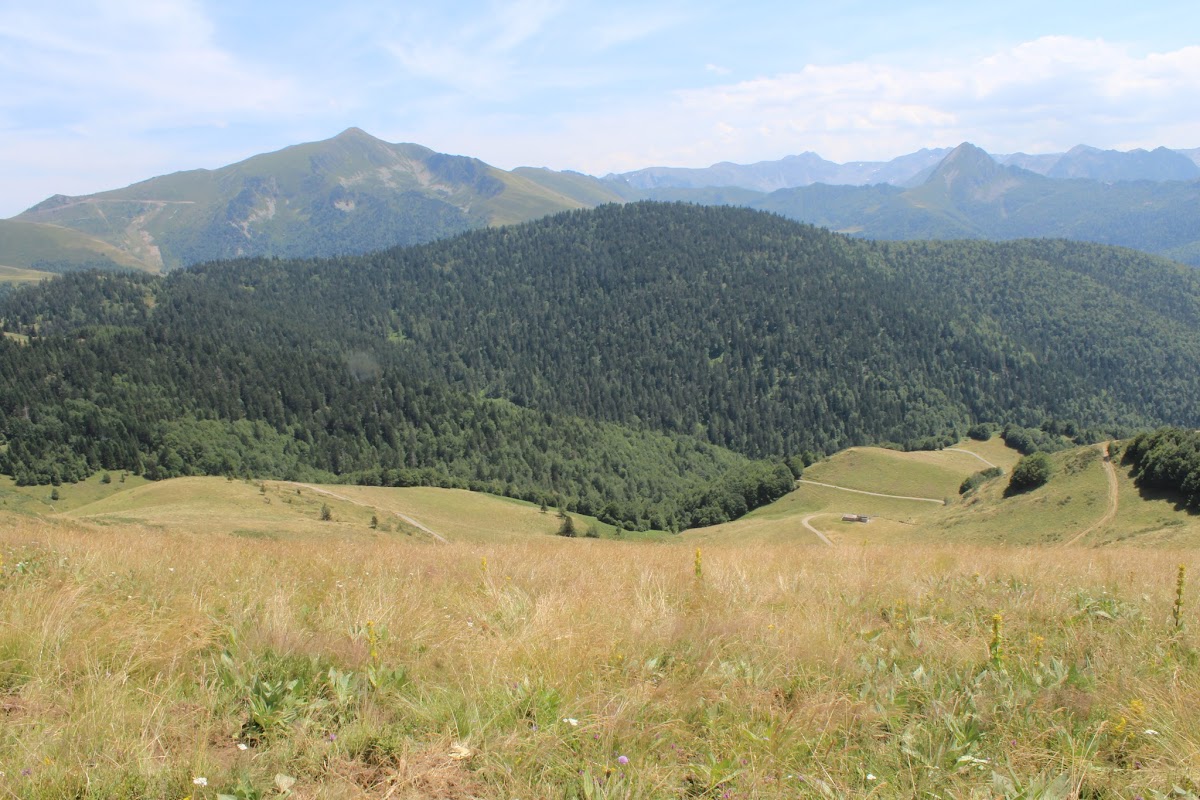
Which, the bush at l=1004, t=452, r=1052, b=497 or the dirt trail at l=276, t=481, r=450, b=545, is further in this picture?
the dirt trail at l=276, t=481, r=450, b=545

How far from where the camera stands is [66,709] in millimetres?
4574

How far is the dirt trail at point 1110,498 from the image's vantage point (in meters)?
33.7

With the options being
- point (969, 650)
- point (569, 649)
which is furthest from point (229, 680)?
point (969, 650)

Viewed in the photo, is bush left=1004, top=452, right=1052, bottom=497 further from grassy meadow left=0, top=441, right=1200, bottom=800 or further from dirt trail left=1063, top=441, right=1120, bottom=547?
grassy meadow left=0, top=441, right=1200, bottom=800

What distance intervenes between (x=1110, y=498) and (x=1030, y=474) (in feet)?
30.1

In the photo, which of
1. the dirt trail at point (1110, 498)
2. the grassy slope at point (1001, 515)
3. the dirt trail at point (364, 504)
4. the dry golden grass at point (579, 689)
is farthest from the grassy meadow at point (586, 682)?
the dirt trail at point (364, 504)

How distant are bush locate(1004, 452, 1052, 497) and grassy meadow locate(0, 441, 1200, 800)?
43.7 meters

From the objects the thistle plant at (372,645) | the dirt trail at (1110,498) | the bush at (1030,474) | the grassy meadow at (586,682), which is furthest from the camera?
the bush at (1030,474)

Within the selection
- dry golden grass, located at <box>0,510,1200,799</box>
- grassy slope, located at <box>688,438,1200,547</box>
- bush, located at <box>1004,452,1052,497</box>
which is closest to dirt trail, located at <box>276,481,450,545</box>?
grassy slope, located at <box>688,438,1200,547</box>

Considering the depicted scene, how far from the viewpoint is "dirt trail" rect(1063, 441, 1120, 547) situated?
33719mm

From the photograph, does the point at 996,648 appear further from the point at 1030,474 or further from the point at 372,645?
the point at 1030,474

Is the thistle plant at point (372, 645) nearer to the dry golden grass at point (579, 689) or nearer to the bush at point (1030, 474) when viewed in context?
the dry golden grass at point (579, 689)

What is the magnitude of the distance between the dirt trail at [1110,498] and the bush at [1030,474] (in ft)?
11.2

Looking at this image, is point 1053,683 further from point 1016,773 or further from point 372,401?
point 372,401
